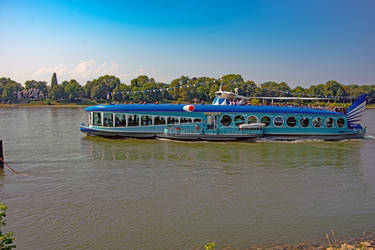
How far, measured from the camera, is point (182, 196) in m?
12.8

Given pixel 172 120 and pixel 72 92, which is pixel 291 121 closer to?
pixel 172 120

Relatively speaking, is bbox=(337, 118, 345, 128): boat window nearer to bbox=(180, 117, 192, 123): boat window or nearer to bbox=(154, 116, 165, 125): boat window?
bbox=(180, 117, 192, 123): boat window

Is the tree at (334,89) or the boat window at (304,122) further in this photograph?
the tree at (334,89)

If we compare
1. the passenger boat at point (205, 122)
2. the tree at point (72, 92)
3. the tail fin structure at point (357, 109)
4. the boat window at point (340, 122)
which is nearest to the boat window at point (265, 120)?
the passenger boat at point (205, 122)

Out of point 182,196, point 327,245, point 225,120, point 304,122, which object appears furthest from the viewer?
point 304,122

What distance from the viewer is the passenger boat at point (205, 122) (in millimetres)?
24516

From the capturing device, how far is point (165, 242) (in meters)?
9.34

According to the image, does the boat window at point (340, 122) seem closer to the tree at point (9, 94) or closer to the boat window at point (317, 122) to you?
the boat window at point (317, 122)

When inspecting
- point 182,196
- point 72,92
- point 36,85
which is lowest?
point 182,196

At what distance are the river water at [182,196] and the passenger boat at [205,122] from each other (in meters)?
2.94

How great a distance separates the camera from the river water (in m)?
9.74

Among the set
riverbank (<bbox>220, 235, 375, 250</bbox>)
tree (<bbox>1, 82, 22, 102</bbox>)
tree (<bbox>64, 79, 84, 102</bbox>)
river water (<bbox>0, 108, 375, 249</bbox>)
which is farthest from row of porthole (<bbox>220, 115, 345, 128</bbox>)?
tree (<bbox>1, 82, 22, 102</bbox>)

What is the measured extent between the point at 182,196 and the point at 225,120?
1309cm

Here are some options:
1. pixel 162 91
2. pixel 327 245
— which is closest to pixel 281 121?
pixel 327 245
